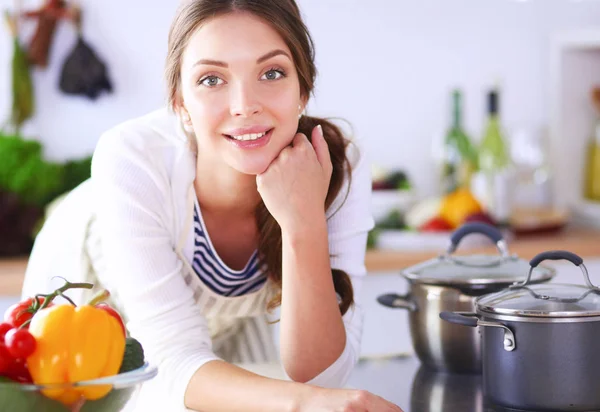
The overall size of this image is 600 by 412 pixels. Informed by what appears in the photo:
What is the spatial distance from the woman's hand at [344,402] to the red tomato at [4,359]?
0.35m

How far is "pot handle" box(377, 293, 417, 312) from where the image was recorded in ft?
4.01

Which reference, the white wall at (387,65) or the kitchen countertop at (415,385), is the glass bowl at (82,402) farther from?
the white wall at (387,65)

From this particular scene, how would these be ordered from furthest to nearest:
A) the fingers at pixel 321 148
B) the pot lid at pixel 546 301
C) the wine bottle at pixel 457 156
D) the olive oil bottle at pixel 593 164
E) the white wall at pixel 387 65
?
the olive oil bottle at pixel 593 164 < the wine bottle at pixel 457 156 < the white wall at pixel 387 65 < the fingers at pixel 321 148 < the pot lid at pixel 546 301

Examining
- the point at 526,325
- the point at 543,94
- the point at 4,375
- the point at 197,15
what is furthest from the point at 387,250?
the point at 4,375

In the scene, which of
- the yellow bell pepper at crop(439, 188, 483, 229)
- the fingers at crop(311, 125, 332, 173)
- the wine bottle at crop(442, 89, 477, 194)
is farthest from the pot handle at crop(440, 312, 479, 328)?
the wine bottle at crop(442, 89, 477, 194)

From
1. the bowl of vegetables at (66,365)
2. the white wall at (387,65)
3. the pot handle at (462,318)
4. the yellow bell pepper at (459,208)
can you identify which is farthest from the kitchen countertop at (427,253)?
the bowl of vegetables at (66,365)

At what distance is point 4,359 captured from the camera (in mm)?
798

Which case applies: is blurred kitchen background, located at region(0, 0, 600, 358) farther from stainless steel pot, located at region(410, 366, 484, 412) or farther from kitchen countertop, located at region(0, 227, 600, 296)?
stainless steel pot, located at region(410, 366, 484, 412)

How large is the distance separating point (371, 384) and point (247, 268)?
30cm

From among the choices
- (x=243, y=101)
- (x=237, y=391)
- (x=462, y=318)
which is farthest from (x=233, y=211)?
(x=462, y=318)

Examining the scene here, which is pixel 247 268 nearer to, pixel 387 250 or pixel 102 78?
pixel 387 250

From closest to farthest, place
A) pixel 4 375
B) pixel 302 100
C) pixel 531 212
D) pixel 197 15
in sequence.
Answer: pixel 4 375 → pixel 197 15 → pixel 302 100 → pixel 531 212

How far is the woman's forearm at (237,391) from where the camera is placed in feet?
3.42

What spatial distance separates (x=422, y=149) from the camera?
2.87m
